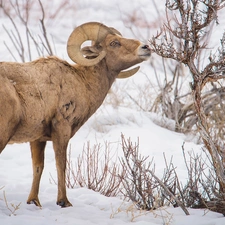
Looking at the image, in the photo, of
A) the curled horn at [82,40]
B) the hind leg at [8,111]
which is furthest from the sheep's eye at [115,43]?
the hind leg at [8,111]

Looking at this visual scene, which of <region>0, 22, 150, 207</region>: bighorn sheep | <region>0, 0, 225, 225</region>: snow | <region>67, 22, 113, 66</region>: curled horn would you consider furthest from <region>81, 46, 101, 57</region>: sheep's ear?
<region>0, 0, 225, 225</region>: snow

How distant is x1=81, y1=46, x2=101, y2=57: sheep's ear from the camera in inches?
225

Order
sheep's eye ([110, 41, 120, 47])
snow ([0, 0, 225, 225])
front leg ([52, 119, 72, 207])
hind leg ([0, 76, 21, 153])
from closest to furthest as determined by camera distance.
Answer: hind leg ([0, 76, 21, 153]), snow ([0, 0, 225, 225]), front leg ([52, 119, 72, 207]), sheep's eye ([110, 41, 120, 47])

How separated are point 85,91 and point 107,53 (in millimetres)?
619

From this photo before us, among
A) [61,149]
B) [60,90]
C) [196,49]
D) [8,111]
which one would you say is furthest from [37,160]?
[196,49]

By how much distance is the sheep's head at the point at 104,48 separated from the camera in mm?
5488

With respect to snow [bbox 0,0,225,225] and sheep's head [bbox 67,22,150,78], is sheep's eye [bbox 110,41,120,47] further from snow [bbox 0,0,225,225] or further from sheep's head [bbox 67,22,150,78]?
snow [bbox 0,0,225,225]

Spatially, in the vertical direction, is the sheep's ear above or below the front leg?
above

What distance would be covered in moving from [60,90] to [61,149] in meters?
0.64

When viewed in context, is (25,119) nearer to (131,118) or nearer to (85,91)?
(85,91)

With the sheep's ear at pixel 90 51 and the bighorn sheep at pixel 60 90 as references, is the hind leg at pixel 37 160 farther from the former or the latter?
the sheep's ear at pixel 90 51

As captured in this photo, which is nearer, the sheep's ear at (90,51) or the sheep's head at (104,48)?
the sheep's head at (104,48)

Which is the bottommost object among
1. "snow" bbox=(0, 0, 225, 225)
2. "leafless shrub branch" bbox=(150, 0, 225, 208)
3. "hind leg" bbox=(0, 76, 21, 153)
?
"snow" bbox=(0, 0, 225, 225)

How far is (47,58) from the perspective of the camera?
546 cm
